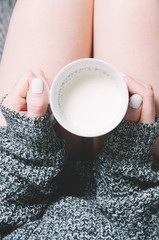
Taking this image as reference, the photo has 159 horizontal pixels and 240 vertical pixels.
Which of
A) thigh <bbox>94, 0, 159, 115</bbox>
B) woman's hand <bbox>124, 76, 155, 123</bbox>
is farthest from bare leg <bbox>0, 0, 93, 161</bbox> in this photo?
woman's hand <bbox>124, 76, 155, 123</bbox>

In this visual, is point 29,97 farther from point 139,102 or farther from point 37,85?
point 139,102

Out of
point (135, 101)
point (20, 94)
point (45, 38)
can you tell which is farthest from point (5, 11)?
point (135, 101)

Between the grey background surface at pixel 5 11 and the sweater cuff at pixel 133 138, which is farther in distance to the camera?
the grey background surface at pixel 5 11

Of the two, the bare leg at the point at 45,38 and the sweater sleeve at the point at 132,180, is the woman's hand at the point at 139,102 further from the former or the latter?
the bare leg at the point at 45,38

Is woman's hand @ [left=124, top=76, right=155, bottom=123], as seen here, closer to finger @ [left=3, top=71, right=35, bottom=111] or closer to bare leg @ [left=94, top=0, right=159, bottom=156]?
Result: bare leg @ [left=94, top=0, right=159, bottom=156]

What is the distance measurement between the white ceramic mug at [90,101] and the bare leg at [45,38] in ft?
0.48

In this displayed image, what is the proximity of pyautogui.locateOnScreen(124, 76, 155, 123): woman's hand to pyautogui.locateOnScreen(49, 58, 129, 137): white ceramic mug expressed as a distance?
30mm

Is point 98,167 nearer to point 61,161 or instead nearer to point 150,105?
point 61,161

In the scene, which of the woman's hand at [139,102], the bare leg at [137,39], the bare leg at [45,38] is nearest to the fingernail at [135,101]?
the woman's hand at [139,102]

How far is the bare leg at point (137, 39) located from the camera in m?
0.63

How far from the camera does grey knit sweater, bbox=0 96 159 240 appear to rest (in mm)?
573

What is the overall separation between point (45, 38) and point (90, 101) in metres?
0.23

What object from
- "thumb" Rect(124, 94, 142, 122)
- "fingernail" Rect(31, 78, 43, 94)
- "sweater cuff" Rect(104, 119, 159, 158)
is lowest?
"sweater cuff" Rect(104, 119, 159, 158)

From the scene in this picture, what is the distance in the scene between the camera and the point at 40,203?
2.12ft
